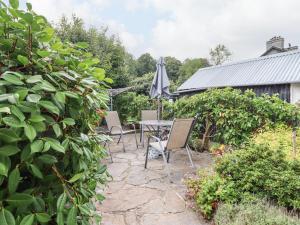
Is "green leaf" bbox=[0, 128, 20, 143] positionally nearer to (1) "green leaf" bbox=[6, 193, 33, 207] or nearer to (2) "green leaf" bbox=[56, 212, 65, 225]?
(1) "green leaf" bbox=[6, 193, 33, 207]

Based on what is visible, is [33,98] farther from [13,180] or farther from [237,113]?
[237,113]

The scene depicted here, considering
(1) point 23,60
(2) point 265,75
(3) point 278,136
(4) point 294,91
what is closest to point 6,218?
(1) point 23,60

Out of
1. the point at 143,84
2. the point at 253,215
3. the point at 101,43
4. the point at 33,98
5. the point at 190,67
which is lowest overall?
the point at 253,215

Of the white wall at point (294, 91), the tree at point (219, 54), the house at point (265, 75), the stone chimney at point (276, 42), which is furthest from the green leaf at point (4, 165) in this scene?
the tree at point (219, 54)

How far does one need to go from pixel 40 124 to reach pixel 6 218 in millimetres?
328

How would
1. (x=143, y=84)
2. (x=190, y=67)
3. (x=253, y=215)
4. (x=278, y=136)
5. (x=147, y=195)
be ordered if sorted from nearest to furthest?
(x=253, y=215) → (x=147, y=195) → (x=278, y=136) → (x=143, y=84) → (x=190, y=67)

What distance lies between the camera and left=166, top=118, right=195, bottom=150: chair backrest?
3908 millimetres

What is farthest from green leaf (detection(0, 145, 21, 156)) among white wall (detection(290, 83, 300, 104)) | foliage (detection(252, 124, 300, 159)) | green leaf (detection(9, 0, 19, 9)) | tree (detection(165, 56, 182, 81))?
tree (detection(165, 56, 182, 81))

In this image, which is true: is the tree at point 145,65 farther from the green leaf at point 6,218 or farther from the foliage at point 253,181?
the green leaf at point 6,218

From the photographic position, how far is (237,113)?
5.48 m

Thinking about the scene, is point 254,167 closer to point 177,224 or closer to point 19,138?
point 177,224

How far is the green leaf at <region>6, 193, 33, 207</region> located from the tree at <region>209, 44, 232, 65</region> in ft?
116

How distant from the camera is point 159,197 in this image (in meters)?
3.10

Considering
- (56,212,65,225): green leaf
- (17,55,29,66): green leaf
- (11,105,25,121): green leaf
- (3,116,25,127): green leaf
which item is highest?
(17,55,29,66): green leaf
